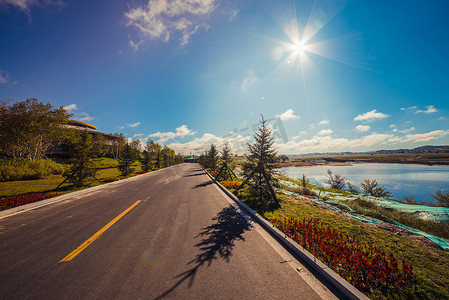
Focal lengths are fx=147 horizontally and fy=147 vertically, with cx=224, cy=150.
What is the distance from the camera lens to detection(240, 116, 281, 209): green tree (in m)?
7.31

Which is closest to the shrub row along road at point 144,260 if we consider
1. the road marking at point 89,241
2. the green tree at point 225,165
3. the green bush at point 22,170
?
the road marking at point 89,241

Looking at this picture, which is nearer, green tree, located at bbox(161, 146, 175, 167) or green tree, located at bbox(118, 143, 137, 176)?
green tree, located at bbox(118, 143, 137, 176)

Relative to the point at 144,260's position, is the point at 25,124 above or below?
above

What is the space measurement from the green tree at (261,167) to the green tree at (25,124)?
28448 millimetres

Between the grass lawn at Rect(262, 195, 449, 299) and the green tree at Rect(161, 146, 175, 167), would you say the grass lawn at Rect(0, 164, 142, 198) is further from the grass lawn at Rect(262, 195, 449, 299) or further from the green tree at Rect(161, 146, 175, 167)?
the green tree at Rect(161, 146, 175, 167)

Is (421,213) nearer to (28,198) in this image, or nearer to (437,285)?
(437,285)

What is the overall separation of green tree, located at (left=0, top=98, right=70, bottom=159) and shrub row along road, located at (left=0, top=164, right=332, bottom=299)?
74.4ft

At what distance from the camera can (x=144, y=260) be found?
3076 millimetres

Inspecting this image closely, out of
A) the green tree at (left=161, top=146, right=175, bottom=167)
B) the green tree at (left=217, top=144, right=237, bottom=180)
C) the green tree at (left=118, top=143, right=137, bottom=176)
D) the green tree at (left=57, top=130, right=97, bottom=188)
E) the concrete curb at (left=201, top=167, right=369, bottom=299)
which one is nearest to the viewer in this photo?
the concrete curb at (left=201, top=167, right=369, bottom=299)

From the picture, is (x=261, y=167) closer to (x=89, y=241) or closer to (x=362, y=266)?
(x=362, y=266)

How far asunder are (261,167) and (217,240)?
424 cm

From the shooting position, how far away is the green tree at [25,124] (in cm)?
1816

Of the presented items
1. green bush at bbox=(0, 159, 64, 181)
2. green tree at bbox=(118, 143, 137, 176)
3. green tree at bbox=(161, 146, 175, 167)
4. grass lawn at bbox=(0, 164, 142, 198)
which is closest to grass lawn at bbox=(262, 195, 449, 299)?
grass lawn at bbox=(0, 164, 142, 198)

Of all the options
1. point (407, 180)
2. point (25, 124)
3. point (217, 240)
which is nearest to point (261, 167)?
point (217, 240)
